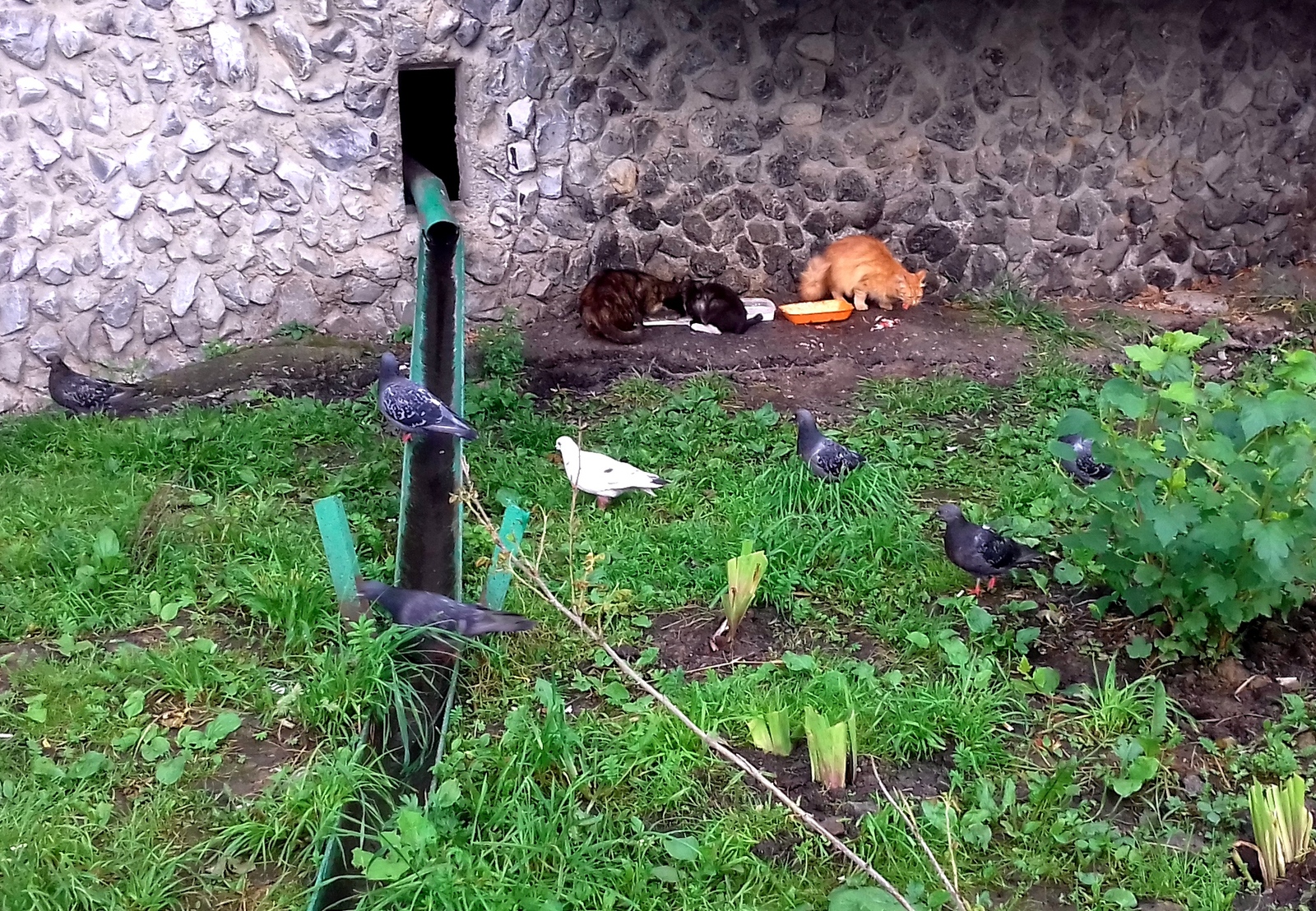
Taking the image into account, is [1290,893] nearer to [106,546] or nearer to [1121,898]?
[1121,898]

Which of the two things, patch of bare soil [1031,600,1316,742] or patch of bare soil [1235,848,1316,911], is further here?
patch of bare soil [1031,600,1316,742]

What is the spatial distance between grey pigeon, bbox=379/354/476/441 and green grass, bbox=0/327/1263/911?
16.5 inches

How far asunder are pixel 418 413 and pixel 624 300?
2581mm

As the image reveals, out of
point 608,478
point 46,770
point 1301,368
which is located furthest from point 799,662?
point 46,770

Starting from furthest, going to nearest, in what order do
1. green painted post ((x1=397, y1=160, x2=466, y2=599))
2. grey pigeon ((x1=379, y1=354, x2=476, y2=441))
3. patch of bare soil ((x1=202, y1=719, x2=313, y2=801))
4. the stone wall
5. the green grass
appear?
the stone wall < grey pigeon ((x1=379, y1=354, x2=476, y2=441)) < green painted post ((x1=397, y1=160, x2=466, y2=599)) < patch of bare soil ((x1=202, y1=719, x2=313, y2=801)) < the green grass

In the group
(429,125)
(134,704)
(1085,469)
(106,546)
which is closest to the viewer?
(134,704)

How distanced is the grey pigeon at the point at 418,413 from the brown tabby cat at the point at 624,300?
2.23 metres

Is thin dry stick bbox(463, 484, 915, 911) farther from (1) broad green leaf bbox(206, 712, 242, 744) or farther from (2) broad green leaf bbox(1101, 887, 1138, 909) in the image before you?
(1) broad green leaf bbox(206, 712, 242, 744)

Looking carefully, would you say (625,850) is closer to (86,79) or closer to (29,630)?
(29,630)

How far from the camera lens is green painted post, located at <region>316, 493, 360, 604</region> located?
380cm

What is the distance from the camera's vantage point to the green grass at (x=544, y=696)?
117 inches

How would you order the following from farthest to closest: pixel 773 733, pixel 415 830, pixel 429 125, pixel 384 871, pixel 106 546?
pixel 429 125, pixel 106 546, pixel 773 733, pixel 415 830, pixel 384 871

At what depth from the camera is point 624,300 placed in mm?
6953

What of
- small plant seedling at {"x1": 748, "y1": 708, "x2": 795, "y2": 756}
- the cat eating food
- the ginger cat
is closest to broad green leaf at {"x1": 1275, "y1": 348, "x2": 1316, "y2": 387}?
small plant seedling at {"x1": 748, "y1": 708, "x2": 795, "y2": 756}
